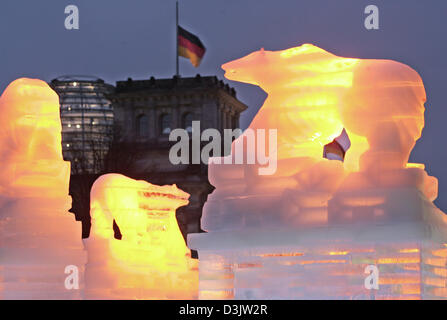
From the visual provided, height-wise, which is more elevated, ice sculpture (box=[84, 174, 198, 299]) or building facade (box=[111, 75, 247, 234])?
building facade (box=[111, 75, 247, 234])

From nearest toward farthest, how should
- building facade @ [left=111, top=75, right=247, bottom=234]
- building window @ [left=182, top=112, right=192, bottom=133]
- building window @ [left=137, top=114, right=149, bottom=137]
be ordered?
building facade @ [left=111, top=75, right=247, bottom=234]
building window @ [left=182, top=112, right=192, bottom=133]
building window @ [left=137, top=114, right=149, bottom=137]

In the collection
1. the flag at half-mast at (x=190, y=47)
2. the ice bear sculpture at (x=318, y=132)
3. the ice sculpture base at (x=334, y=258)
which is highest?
the flag at half-mast at (x=190, y=47)

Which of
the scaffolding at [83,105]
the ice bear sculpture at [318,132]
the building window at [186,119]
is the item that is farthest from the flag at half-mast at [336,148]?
the scaffolding at [83,105]

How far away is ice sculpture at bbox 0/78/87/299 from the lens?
574 inches

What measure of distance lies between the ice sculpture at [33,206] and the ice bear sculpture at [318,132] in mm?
3607

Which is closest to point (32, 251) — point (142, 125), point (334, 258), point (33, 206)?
point (33, 206)

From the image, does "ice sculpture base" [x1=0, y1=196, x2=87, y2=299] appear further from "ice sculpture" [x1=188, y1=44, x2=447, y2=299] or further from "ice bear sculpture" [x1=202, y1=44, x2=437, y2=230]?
"ice bear sculpture" [x1=202, y1=44, x2=437, y2=230]

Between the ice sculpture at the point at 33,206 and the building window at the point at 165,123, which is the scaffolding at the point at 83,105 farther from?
the ice sculpture at the point at 33,206

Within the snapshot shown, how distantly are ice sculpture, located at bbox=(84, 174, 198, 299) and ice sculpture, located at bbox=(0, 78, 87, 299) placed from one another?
51.3 inches

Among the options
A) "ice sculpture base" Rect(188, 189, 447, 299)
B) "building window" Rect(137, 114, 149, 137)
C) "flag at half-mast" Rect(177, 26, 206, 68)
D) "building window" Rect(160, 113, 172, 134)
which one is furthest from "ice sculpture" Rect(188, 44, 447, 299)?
"building window" Rect(160, 113, 172, 134)

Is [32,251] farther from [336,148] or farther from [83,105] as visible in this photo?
[83,105]

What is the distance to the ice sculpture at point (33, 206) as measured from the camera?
14.6m

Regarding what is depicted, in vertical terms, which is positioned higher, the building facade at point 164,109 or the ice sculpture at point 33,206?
the building facade at point 164,109
